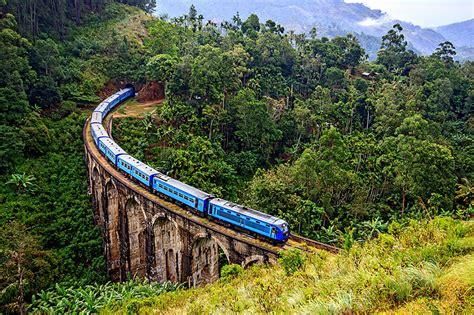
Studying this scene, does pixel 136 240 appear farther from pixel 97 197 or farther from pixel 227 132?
pixel 227 132

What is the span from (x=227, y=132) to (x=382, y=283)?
3386 cm

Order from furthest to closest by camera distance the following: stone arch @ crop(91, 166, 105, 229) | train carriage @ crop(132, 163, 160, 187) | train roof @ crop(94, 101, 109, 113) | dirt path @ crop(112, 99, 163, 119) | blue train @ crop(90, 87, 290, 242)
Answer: dirt path @ crop(112, 99, 163, 119), train roof @ crop(94, 101, 109, 113), stone arch @ crop(91, 166, 105, 229), train carriage @ crop(132, 163, 160, 187), blue train @ crop(90, 87, 290, 242)

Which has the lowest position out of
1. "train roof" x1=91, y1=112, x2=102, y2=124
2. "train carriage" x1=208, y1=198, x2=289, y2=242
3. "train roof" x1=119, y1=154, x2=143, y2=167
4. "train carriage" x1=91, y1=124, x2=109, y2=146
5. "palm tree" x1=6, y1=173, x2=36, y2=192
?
"palm tree" x1=6, y1=173, x2=36, y2=192

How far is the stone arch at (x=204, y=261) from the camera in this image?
2171cm

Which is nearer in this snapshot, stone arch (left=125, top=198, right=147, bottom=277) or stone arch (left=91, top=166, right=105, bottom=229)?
stone arch (left=125, top=198, right=147, bottom=277)

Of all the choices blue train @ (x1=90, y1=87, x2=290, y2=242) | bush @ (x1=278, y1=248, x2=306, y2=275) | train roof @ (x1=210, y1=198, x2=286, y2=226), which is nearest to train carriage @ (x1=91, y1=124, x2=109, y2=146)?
blue train @ (x1=90, y1=87, x2=290, y2=242)

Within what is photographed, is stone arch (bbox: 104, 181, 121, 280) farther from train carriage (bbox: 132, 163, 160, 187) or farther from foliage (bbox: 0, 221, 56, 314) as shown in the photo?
foliage (bbox: 0, 221, 56, 314)

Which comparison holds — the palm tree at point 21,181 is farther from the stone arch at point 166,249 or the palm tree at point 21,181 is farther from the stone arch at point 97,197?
the stone arch at point 166,249

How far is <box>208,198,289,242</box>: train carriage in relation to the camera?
18297mm

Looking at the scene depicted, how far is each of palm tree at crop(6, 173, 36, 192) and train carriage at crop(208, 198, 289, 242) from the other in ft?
60.8

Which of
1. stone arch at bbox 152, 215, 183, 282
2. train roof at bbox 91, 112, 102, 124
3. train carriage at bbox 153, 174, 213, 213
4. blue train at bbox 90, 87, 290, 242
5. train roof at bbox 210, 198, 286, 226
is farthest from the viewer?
train roof at bbox 91, 112, 102, 124

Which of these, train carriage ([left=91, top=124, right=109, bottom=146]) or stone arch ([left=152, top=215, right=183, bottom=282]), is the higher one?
train carriage ([left=91, top=124, right=109, bottom=146])

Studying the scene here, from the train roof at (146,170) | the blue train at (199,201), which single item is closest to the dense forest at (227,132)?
the blue train at (199,201)

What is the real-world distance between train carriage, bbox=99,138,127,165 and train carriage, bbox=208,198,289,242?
11165 mm
